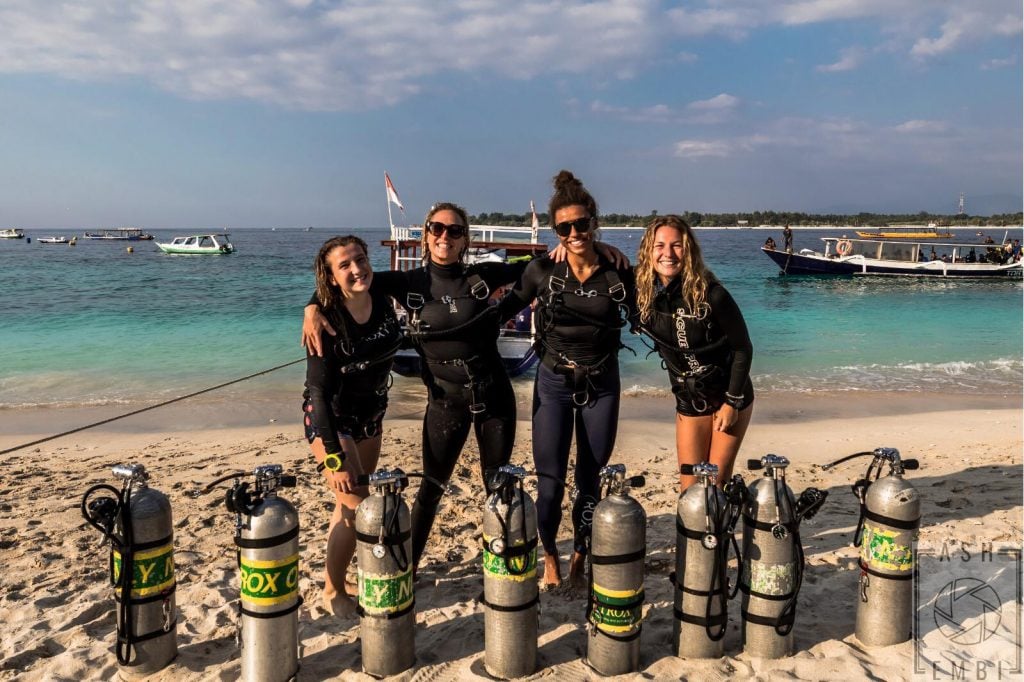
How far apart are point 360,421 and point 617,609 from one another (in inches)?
66.4

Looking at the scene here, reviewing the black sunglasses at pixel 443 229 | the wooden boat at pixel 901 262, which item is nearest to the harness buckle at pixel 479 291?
the black sunglasses at pixel 443 229

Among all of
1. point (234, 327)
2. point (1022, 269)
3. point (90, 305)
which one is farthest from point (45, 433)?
point (1022, 269)

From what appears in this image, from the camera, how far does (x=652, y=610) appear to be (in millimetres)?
4027

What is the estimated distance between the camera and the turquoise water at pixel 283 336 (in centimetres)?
1306

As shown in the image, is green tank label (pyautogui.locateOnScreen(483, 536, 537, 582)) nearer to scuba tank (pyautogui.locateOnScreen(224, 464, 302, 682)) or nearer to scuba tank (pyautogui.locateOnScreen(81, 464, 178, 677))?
scuba tank (pyautogui.locateOnScreen(224, 464, 302, 682))

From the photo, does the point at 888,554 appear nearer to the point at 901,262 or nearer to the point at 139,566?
the point at 139,566

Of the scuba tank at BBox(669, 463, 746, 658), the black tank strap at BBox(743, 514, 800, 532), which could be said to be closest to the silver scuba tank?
the black tank strap at BBox(743, 514, 800, 532)

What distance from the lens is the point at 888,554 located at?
3.43 m

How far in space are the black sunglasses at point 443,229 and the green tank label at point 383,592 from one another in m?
1.88

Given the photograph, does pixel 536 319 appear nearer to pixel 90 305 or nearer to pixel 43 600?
pixel 43 600

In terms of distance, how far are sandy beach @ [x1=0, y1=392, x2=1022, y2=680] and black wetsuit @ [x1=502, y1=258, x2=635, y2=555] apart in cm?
78

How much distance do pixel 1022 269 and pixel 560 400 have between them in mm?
41878

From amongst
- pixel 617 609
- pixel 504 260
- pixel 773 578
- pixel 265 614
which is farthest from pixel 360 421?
pixel 504 260

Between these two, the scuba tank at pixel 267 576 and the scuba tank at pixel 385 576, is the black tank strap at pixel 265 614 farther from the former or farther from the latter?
the scuba tank at pixel 385 576
